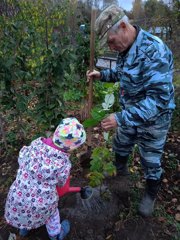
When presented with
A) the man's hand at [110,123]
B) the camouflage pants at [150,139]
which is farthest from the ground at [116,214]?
the man's hand at [110,123]

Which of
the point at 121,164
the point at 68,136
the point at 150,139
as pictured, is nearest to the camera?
the point at 68,136

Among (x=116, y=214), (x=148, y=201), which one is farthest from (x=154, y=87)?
(x=116, y=214)

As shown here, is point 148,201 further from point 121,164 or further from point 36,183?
point 36,183

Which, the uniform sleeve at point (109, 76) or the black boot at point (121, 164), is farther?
the black boot at point (121, 164)

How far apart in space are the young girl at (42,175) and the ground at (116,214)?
572 mm

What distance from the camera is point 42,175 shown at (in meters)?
1.84

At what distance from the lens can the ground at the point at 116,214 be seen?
2465 mm

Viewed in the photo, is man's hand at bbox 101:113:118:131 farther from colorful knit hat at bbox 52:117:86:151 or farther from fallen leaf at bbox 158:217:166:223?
fallen leaf at bbox 158:217:166:223

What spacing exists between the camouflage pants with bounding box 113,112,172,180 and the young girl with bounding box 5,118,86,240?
2.16ft

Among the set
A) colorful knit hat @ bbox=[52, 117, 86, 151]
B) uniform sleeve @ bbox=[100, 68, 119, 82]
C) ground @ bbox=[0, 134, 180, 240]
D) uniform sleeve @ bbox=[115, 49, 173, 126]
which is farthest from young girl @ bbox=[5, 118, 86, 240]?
uniform sleeve @ bbox=[100, 68, 119, 82]

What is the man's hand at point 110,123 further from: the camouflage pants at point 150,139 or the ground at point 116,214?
the ground at point 116,214

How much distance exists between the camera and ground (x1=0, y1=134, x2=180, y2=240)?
246 centimetres

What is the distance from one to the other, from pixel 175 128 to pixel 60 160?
2.95 meters

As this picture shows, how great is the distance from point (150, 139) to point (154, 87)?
1.95 feet
